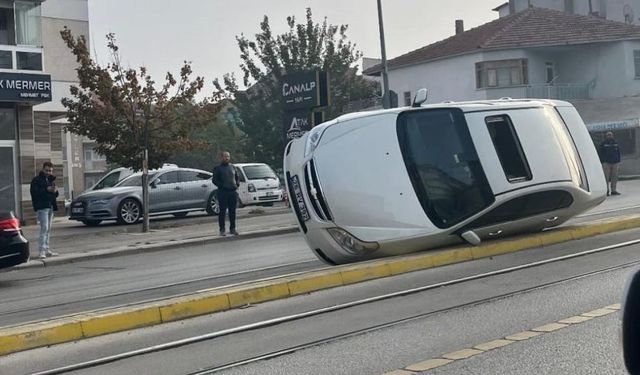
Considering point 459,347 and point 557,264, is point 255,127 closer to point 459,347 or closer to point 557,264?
point 557,264

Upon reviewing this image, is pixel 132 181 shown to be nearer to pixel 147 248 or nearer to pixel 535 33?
pixel 147 248

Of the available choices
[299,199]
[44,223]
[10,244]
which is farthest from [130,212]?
[299,199]

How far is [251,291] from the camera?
873 cm

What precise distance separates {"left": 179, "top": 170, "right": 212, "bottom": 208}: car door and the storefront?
5252 mm

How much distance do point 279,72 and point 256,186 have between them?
80.5 ft

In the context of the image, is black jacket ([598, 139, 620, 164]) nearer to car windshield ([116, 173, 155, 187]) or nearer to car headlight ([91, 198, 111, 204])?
car windshield ([116, 173, 155, 187])

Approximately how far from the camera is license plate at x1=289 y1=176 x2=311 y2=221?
36.1ft

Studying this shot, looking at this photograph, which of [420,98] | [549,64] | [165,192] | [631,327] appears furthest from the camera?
[549,64]

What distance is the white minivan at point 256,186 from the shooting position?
28.1 m

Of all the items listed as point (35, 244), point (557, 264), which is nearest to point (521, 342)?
point (557, 264)

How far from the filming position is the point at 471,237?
37.0 ft

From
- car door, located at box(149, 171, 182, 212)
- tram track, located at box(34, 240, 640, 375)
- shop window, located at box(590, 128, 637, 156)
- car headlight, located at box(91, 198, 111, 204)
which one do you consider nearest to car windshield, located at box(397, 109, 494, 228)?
tram track, located at box(34, 240, 640, 375)

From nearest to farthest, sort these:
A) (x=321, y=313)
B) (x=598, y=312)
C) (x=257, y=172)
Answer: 1. (x=598, y=312)
2. (x=321, y=313)
3. (x=257, y=172)

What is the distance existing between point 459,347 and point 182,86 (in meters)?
16.4
